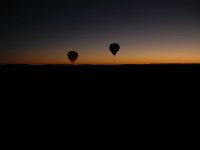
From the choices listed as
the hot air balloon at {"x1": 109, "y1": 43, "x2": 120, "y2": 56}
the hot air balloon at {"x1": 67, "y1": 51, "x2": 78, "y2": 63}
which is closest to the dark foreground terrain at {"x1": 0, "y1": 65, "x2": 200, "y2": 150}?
the hot air balloon at {"x1": 109, "y1": 43, "x2": 120, "y2": 56}

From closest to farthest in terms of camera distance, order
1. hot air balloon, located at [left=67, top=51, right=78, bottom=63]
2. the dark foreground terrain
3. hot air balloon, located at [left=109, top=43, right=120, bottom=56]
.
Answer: the dark foreground terrain, hot air balloon, located at [left=109, top=43, right=120, bottom=56], hot air balloon, located at [left=67, top=51, right=78, bottom=63]

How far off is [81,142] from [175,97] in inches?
155

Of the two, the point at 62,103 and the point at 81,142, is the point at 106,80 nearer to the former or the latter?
the point at 62,103

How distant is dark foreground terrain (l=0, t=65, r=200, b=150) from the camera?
616 centimetres

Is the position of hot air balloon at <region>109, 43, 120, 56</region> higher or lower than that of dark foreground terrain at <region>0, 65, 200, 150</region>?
higher

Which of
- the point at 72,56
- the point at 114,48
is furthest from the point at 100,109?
the point at 72,56

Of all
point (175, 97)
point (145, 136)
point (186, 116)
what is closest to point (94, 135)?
point (145, 136)

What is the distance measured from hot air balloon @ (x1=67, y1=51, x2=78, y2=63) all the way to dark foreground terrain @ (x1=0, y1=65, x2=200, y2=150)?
10.5 meters

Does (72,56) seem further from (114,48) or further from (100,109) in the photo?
(100,109)

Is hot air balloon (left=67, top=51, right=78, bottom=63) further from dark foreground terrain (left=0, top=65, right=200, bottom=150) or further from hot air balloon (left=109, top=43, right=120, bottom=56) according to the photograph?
dark foreground terrain (left=0, top=65, right=200, bottom=150)

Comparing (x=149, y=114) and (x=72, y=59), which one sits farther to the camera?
(x=72, y=59)

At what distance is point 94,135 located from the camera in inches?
251

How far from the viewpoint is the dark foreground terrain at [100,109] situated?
6.16 meters

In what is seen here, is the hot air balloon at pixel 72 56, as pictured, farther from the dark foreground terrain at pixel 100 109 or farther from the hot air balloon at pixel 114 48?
the dark foreground terrain at pixel 100 109
